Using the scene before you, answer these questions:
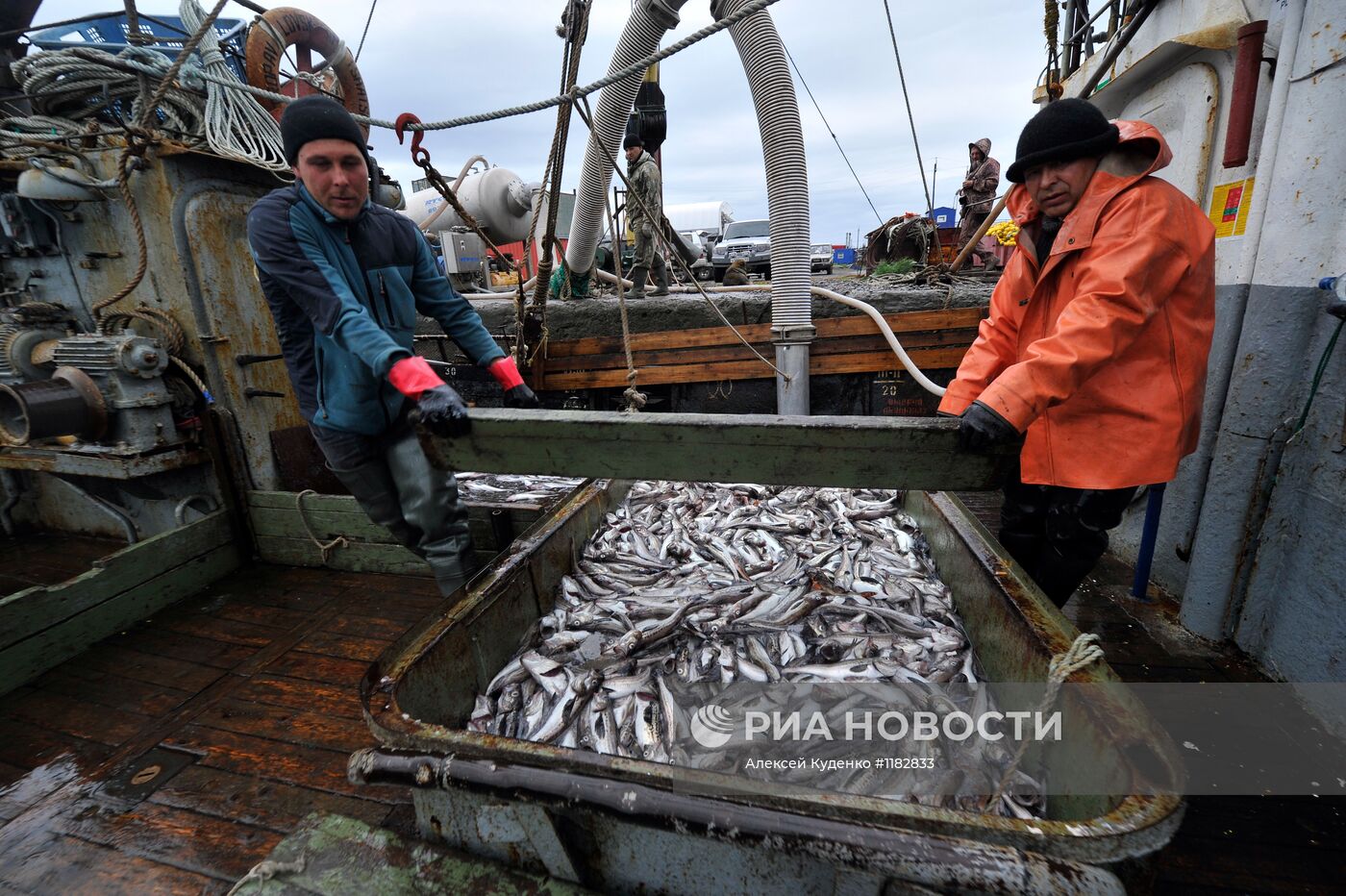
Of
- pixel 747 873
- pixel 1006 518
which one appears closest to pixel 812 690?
pixel 747 873

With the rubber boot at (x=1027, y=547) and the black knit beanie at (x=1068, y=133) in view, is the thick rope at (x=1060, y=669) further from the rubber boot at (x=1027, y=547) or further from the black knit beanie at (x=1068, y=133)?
the black knit beanie at (x=1068, y=133)

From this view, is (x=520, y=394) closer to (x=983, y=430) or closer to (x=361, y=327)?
(x=361, y=327)

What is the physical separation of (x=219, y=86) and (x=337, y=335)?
3414 mm

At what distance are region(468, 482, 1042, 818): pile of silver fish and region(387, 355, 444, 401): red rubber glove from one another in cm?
125

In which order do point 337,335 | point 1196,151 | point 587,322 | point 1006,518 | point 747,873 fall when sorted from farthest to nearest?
1. point 587,322
2. point 1196,151
3. point 1006,518
4. point 337,335
5. point 747,873

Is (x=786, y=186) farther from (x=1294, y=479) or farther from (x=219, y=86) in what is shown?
(x=219, y=86)

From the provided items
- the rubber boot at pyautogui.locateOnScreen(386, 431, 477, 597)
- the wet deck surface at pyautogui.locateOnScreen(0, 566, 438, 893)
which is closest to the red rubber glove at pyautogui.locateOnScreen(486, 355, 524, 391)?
the rubber boot at pyautogui.locateOnScreen(386, 431, 477, 597)

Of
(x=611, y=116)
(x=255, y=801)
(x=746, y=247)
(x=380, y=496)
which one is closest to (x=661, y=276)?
(x=611, y=116)

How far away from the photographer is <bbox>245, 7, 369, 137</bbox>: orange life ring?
4.66m

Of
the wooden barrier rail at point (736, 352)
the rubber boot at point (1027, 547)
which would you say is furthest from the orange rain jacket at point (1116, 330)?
the wooden barrier rail at point (736, 352)

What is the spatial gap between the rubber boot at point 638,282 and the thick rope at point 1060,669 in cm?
668

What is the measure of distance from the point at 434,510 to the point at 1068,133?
3.29m

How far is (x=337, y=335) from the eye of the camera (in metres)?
2.50

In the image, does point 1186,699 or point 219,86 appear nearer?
point 1186,699
